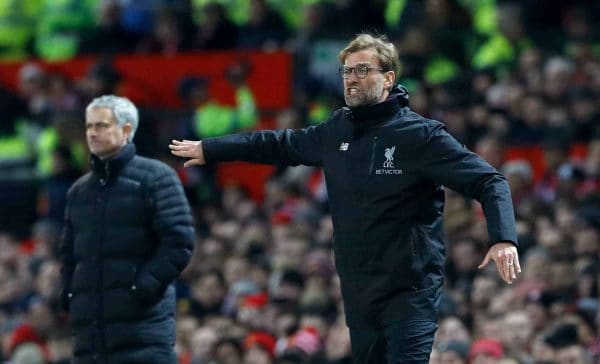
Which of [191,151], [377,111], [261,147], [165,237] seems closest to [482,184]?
[377,111]

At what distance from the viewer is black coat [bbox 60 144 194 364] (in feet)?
27.7

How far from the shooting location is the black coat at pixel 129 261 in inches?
332

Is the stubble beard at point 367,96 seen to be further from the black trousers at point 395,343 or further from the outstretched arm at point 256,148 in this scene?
the black trousers at point 395,343

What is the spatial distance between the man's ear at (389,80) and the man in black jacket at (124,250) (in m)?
1.62

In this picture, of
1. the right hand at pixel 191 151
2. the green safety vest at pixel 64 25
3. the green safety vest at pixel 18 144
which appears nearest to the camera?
the right hand at pixel 191 151

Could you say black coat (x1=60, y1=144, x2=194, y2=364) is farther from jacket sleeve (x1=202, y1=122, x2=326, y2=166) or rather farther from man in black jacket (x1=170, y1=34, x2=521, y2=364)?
man in black jacket (x1=170, y1=34, x2=521, y2=364)

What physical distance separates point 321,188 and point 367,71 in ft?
21.3

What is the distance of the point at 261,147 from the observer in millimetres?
7797

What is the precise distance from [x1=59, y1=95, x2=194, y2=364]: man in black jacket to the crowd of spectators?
2.29m

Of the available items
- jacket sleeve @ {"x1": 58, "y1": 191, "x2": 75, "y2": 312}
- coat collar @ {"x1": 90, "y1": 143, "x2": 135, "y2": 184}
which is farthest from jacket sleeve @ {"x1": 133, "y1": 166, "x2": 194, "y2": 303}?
jacket sleeve @ {"x1": 58, "y1": 191, "x2": 75, "y2": 312}

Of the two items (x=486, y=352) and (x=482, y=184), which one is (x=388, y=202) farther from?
(x=486, y=352)

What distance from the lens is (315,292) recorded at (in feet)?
39.6

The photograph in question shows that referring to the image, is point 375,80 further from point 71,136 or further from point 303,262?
point 71,136

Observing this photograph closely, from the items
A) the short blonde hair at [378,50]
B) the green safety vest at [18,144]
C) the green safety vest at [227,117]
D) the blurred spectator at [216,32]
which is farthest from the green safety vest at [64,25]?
the short blonde hair at [378,50]
